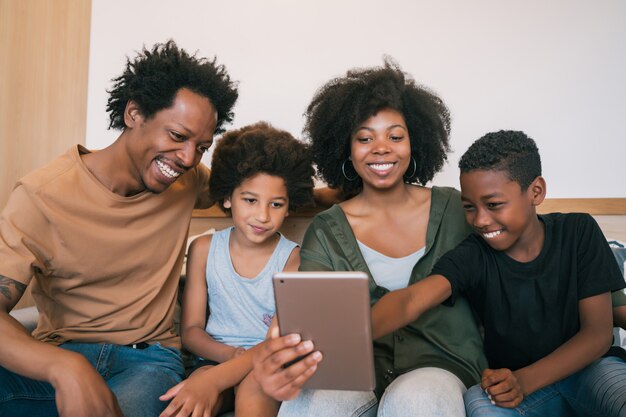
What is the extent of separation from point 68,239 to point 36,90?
55.5 inches

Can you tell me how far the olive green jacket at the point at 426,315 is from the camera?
4.13 feet

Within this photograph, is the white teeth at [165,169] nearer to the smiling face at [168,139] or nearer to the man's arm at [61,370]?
the smiling face at [168,139]

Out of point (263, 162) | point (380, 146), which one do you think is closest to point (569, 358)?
point (380, 146)

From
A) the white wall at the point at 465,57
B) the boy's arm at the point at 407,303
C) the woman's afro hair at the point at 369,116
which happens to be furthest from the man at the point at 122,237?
the white wall at the point at 465,57

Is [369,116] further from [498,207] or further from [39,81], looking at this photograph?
[39,81]

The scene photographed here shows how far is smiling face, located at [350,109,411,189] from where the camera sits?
142 cm

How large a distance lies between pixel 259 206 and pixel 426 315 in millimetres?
519

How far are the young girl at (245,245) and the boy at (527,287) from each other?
427 mm

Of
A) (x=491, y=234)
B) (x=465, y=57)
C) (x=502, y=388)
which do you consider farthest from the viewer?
(x=465, y=57)

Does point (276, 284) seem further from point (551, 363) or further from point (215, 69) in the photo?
point (215, 69)

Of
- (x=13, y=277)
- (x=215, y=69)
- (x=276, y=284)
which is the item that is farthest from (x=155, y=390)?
(x=215, y=69)

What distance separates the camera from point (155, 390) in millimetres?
1207

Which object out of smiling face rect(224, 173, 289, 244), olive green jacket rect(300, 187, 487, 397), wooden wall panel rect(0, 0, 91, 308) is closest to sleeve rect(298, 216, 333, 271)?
olive green jacket rect(300, 187, 487, 397)

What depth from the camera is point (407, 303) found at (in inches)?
46.6
